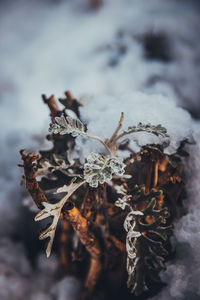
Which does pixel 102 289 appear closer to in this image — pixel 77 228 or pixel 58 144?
pixel 77 228

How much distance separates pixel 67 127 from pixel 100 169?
11 centimetres

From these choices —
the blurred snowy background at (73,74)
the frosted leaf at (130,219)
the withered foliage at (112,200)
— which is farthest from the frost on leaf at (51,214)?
the blurred snowy background at (73,74)

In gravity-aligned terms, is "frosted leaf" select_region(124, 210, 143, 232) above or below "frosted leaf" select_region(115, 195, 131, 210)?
below

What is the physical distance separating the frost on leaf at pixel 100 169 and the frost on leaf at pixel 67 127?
0.06 metres

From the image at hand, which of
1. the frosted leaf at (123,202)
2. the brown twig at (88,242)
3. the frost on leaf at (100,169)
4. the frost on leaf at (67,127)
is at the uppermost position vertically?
the frost on leaf at (67,127)

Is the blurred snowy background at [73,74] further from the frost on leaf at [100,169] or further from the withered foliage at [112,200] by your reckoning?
the frost on leaf at [100,169]

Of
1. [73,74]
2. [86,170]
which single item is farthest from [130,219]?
[73,74]

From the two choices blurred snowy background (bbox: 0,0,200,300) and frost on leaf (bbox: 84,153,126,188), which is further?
blurred snowy background (bbox: 0,0,200,300)

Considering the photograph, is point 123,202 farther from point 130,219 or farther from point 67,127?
point 67,127

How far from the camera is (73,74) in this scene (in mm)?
1108

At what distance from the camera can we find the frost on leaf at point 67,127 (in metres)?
0.44

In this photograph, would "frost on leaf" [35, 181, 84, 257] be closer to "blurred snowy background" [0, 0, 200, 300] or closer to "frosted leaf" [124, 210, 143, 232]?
"frosted leaf" [124, 210, 143, 232]

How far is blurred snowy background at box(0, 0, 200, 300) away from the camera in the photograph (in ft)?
2.05

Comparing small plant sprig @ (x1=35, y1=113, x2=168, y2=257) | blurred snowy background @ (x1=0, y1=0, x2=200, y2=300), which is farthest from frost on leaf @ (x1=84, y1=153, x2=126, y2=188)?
blurred snowy background @ (x1=0, y1=0, x2=200, y2=300)
